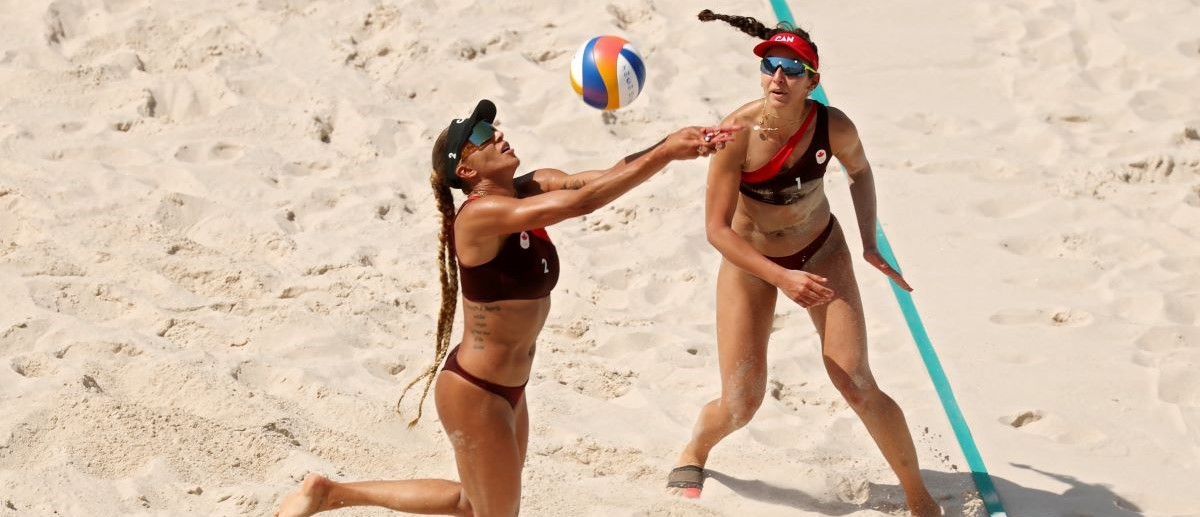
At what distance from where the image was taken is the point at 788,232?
16.3 ft

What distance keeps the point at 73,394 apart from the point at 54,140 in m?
2.57

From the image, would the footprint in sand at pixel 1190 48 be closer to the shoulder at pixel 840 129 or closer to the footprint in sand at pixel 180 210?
the shoulder at pixel 840 129

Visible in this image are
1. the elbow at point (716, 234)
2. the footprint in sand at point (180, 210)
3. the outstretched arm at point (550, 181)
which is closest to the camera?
the outstretched arm at point (550, 181)

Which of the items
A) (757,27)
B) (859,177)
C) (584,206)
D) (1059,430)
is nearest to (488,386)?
(584,206)

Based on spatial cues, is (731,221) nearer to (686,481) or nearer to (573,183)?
(573,183)

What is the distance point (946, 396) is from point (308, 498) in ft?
8.95

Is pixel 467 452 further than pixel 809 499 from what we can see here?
No

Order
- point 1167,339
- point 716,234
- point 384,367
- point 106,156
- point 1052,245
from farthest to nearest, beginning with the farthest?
point 106,156 → point 1052,245 → point 1167,339 → point 384,367 → point 716,234

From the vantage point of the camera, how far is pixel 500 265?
4.20 meters

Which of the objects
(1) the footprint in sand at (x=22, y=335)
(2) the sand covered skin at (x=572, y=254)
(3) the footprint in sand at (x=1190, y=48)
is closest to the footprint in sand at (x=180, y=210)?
(2) the sand covered skin at (x=572, y=254)

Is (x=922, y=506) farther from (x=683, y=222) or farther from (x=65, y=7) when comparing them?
(x=65, y=7)

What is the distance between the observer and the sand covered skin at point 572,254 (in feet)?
17.4

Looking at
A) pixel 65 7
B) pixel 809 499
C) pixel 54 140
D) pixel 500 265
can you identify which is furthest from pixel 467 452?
pixel 65 7

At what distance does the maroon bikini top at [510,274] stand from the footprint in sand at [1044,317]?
3.05 meters
